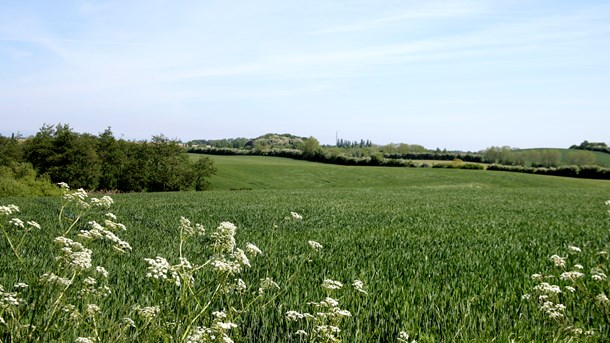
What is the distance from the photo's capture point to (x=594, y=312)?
527cm

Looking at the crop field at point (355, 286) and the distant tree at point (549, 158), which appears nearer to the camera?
the crop field at point (355, 286)

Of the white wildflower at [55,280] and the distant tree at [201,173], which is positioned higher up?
the white wildflower at [55,280]

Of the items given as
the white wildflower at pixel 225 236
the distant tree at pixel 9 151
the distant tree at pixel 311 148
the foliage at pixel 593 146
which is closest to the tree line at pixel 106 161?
the distant tree at pixel 9 151

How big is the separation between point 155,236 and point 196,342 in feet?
31.3

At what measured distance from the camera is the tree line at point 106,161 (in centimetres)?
5841

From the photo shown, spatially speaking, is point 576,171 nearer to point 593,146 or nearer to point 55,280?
point 593,146

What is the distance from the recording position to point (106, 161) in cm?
6366

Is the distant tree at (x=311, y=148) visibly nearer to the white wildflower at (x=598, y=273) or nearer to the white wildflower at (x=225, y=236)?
the white wildflower at (x=598, y=273)

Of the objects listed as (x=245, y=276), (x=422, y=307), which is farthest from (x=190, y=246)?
(x=422, y=307)

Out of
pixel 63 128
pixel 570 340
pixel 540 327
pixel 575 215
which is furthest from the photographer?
pixel 63 128

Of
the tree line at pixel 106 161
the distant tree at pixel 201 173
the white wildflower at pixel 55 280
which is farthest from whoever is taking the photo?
the distant tree at pixel 201 173

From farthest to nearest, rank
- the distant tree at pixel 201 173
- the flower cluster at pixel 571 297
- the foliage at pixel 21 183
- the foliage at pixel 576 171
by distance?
1. the foliage at pixel 576 171
2. the distant tree at pixel 201 173
3. the foliage at pixel 21 183
4. the flower cluster at pixel 571 297

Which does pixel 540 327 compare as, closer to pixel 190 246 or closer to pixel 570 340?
pixel 570 340

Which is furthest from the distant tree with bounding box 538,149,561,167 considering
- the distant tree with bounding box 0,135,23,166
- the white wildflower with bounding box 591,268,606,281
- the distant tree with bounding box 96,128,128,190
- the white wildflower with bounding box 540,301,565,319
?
the white wildflower with bounding box 540,301,565,319
